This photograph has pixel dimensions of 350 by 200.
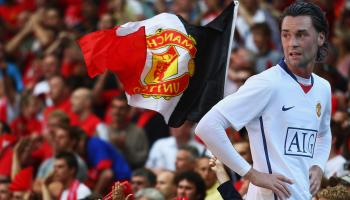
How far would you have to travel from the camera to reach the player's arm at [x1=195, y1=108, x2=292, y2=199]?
619 cm

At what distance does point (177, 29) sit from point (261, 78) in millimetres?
1605

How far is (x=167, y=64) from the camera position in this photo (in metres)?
7.61

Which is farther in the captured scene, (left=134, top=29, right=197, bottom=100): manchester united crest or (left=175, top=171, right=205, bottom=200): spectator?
(left=175, top=171, right=205, bottom=200): spectator

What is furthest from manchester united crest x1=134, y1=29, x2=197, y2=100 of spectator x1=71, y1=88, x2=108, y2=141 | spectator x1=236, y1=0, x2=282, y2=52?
spectator x1=236, y1=0, x2=282, y2=52

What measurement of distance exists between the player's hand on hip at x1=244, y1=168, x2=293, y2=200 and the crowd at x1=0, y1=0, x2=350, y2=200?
2098 millimetres

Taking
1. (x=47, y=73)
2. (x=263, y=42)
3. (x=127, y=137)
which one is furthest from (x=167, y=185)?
(x=47, y=73)

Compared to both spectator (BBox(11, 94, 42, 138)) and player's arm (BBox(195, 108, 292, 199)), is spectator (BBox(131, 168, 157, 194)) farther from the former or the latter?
player's arm (BBox(195, 108, 292, 199))

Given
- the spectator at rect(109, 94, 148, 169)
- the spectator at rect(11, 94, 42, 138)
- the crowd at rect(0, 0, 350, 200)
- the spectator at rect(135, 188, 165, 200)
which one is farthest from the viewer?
the spectator at rect(11, 94, 42, 138)

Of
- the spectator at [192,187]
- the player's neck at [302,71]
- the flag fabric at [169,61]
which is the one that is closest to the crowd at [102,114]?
the spectator at [192,187]

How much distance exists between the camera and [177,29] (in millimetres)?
7770

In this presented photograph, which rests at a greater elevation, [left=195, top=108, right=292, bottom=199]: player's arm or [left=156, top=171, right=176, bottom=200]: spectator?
[left=195, top=108, right=292, bottom=199]: player's arm

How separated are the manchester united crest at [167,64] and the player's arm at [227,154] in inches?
49.2

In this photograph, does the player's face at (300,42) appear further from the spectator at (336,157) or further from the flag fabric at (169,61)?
the spectator at (336,157)

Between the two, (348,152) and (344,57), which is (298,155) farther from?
(344,57)
